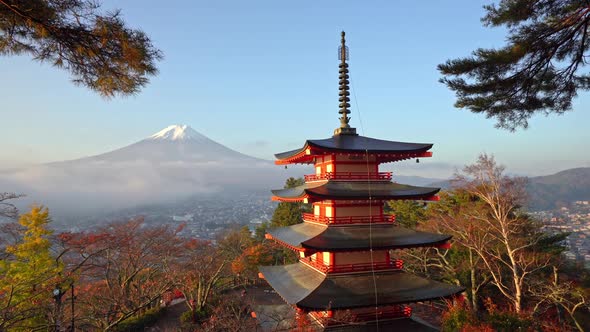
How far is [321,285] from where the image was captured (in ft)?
37.3

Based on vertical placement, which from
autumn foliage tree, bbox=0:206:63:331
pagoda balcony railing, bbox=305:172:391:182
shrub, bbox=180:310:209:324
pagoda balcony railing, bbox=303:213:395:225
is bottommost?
shrub, bbox=180:310:209:324

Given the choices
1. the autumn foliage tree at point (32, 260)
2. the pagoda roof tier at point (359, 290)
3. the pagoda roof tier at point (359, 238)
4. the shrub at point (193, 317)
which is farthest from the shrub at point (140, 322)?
the pagoda roof tier at point (359, 238)

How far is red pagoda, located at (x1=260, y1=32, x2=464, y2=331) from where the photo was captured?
11.0m

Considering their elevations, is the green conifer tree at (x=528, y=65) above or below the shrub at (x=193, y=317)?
above

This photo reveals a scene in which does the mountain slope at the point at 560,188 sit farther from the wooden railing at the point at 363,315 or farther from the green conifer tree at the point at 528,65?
the green conifer tree at the point at 528,65

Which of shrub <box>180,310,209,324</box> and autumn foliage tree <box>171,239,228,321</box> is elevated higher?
autumn foliage tree <box>171,239,228,321</box>

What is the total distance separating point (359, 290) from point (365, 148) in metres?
5.15

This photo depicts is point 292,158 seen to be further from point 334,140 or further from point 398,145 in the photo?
point 398,145

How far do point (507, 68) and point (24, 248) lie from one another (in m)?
21.9

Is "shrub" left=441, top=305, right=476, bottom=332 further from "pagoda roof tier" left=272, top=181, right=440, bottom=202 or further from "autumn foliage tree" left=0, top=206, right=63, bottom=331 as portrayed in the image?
"autumn foliage tree" left=0, top=206, right=63, bottom=331

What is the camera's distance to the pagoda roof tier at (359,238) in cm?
1120

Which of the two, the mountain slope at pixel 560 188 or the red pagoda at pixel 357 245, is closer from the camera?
the red pagoda at pixel 357 245

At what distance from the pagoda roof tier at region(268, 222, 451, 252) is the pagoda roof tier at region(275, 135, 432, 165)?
111 inches

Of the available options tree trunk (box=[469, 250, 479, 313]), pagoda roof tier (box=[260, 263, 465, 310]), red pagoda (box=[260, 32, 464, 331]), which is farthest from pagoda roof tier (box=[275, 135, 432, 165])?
tree trunk (box=[469, 250, 479, 313])
